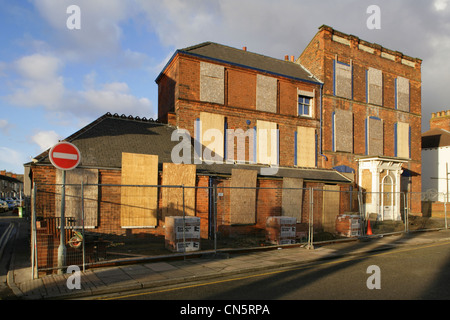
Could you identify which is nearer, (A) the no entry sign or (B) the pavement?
(B) the pavement

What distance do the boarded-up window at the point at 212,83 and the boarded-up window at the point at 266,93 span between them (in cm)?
256

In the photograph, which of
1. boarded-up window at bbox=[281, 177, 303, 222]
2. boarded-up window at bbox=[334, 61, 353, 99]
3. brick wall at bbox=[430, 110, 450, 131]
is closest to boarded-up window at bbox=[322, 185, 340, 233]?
boarded-up window at bbox=[281, 177, 303, 222]

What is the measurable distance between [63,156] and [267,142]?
14.3 m

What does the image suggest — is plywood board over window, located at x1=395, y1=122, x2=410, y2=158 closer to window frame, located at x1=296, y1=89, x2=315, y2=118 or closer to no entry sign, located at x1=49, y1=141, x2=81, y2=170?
window frame, located at x1=296, y1=89, x2=315, y2=118

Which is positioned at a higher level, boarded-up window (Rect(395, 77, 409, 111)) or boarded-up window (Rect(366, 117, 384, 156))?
boarded-up window (Rect(395, 77, 409, 111))

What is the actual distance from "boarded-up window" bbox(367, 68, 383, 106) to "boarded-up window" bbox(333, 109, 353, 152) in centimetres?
282

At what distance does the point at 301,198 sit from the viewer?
17891mm

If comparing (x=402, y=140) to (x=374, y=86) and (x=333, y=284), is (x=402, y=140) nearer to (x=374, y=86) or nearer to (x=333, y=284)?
(x=374, y=86)

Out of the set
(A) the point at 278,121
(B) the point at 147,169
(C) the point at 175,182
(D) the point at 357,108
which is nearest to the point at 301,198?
(A) the point at 278,121

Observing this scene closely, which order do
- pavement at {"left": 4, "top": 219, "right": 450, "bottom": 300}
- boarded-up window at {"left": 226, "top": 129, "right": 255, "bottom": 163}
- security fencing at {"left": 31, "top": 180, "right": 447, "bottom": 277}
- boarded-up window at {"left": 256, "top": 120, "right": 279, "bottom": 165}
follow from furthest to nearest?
boarded-up window at {"left": 256, "top": 120, "right": 279, "bottom": 165}, boarded-up window at {"left": 226, "top": 129, "right": 255, "bottom": 163}, security fencing at {"left": 31, "top": 180, "right": 447, "bottom": 277}, pavement at {"left": 4, "top": 219, "right": 450, "bottom": 300}

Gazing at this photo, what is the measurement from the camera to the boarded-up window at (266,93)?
20.6 meters

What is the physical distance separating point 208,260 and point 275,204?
7.75m

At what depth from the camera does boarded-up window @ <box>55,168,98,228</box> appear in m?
12.1

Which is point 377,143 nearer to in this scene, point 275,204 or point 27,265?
point 275,204
